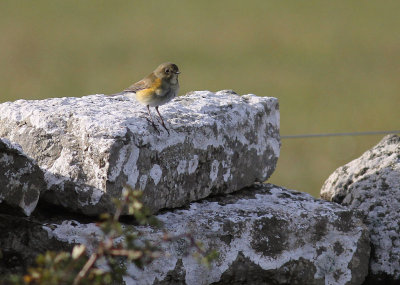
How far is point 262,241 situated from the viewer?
521 centimetres

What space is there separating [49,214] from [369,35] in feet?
79.1

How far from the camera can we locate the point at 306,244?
536 centimetres

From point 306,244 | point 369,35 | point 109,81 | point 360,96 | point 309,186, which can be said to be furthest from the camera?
point 369,35

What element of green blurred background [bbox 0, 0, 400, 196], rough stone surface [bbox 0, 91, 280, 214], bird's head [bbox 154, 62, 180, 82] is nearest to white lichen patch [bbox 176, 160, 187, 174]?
rough stone surface [bbox 0, 91, 280, 214]

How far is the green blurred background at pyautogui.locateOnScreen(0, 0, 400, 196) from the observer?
20.4 meters

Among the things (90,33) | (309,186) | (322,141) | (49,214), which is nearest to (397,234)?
(49,214)

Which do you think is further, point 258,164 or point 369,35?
point 369,35

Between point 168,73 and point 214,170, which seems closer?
point 214,170

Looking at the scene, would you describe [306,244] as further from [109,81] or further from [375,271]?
[109,81]

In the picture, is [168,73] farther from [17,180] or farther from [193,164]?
[17,180]

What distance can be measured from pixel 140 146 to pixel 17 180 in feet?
2.51

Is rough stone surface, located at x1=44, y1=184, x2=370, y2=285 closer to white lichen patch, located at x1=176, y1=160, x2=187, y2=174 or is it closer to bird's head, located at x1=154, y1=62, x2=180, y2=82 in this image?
white lichen patch, located at x1=176, y1=160, x2=187, y2=174

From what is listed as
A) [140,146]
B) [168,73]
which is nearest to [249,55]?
[168,73]

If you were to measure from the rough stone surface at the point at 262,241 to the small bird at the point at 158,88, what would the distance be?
68 centimetres
